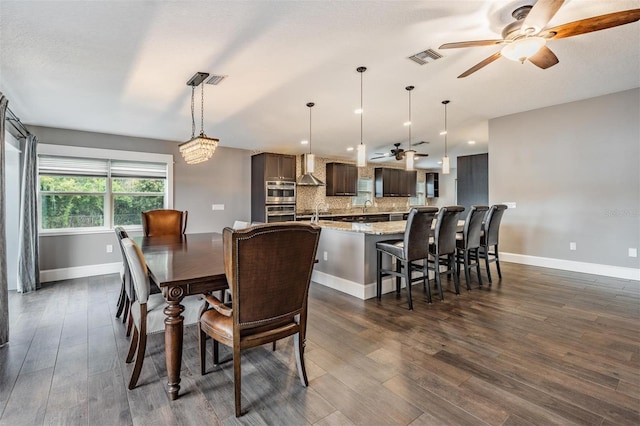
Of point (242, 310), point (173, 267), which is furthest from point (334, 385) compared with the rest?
point (173, 267)

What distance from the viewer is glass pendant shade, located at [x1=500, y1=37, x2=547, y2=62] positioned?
7.04 feet

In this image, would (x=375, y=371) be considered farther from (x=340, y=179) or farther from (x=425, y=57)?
(x=340, y=179)

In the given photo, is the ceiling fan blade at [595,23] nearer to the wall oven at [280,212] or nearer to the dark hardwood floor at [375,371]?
the dark hardwood floor at [375,371]

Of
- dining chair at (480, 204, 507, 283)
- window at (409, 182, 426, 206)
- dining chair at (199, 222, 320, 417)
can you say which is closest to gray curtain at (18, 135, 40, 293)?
dining chair at (199, 222, 320, 417)

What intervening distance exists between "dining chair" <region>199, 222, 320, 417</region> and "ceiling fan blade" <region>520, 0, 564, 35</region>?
6.24ft

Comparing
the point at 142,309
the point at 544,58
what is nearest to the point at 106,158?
the point at 142,309

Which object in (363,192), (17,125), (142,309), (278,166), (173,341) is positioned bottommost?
(173,341)

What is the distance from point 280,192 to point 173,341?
539cm

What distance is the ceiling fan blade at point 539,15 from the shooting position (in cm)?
180

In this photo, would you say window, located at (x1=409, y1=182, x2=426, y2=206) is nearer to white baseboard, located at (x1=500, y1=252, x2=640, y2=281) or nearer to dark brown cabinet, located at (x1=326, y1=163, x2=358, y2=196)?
dark brown cabinet, located at (x1=326, y1=163, x2=358, y2=196)

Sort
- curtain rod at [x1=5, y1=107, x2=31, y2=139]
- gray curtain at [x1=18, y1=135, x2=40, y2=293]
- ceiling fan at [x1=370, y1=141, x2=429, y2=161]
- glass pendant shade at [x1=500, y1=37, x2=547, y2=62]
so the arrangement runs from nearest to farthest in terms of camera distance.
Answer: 1. glass pendant shade at [x1=500, y1=37, x2=547, y2=62]
2. curtain rod at [x1=5, y1=107, x2=31, y2=139]
3. gray curtain at [x1=18, y1=135, x2=40, y2=293]
4. ceiling fan at [x1=370, y1=141, x2=429, y2=161]

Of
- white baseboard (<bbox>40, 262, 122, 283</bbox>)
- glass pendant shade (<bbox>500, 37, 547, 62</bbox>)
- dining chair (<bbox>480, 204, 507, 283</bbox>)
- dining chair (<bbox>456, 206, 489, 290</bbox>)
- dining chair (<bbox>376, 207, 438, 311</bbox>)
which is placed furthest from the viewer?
white baseboard (<bbox>40, 262, 122, 283</bbox>)

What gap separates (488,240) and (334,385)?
3296 mm

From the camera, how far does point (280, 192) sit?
6996 millimetres
